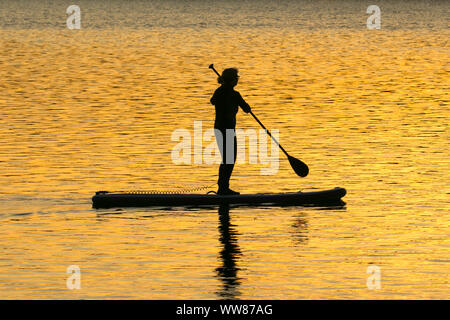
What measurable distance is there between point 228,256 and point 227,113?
15.0 ft

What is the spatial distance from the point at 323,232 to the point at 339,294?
3978mm

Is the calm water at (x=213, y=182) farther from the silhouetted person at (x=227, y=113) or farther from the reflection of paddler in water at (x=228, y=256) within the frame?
the silhouetted person at (x=227, y=113)

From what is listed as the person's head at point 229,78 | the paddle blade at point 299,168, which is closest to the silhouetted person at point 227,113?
the person's head at point 229,78

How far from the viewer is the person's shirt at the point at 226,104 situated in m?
22.0

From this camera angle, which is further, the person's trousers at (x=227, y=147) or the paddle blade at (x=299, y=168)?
the paddle blade at (x=299, y=168)

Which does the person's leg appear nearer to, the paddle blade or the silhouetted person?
the silhouetted person

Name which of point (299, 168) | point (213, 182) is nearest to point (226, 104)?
point (299, 168)

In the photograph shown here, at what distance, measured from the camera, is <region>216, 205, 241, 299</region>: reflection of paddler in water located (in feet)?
53.1

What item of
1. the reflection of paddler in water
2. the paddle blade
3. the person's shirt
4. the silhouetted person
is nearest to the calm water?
the reflection of paddler in water

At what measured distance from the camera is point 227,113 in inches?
870

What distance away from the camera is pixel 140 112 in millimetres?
38281

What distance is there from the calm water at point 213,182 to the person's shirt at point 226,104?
5.08ft
